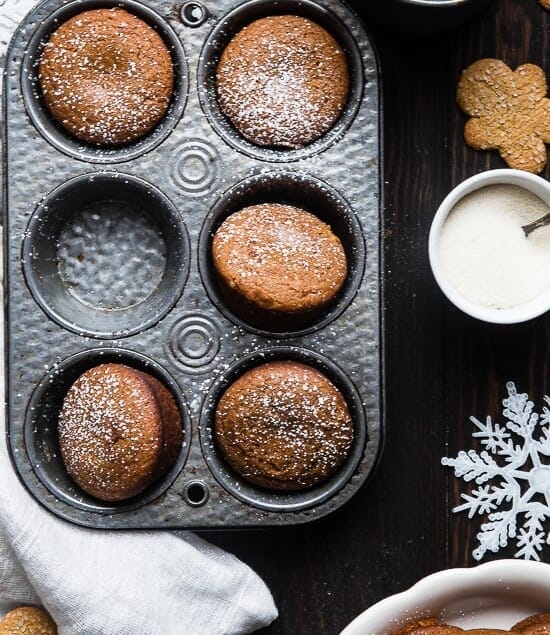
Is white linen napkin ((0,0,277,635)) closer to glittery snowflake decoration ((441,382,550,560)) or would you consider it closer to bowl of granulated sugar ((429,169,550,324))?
glittery snowflake decoration ((441,382,550,560))

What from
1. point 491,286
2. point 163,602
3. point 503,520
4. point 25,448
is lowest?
point 163,602

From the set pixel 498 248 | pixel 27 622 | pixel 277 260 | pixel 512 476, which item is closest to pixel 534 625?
pixel 512 476

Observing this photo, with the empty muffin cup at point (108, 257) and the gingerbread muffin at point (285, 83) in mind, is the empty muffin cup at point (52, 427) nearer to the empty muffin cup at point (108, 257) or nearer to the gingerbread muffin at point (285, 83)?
the empty muffin cup at point (108, 257)

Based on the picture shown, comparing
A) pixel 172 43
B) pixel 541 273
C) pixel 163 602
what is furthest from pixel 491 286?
pixel 163 602

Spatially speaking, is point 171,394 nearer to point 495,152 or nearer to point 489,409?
point 489,409

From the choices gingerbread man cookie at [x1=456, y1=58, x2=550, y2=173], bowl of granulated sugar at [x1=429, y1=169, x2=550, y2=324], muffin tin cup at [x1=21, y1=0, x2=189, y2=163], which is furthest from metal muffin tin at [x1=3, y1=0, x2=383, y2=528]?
gingerbread man cookie at [x1=456, y1=58, x2=550, y2=173]

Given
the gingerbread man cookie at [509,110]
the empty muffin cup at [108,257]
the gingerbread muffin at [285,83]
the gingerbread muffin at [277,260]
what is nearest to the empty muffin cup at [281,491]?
the gingerbread muffin at [277,260]

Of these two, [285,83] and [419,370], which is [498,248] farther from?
[285,83]
